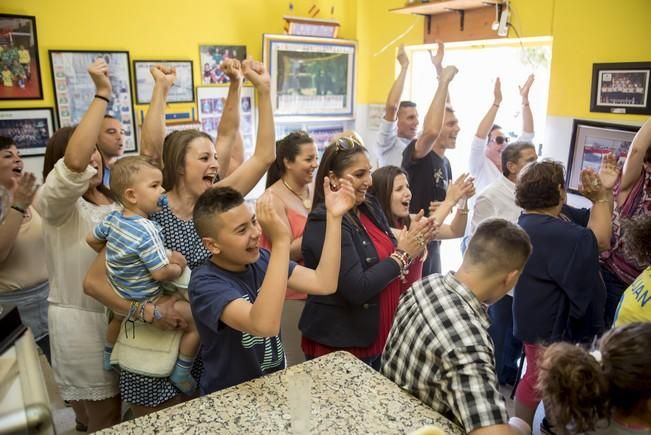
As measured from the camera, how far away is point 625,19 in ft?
9.52

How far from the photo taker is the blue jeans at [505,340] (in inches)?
104

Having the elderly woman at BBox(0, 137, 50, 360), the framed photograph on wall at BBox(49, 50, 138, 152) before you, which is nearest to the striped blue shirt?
the elderly woman at BBox(0, 137, 50, 360)

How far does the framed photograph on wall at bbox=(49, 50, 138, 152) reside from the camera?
3.46 m

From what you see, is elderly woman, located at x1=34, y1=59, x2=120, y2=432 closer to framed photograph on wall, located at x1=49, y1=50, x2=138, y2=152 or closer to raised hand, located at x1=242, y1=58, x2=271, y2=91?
raised hand, located at x1=242, y1=58, x2=271, y2=91

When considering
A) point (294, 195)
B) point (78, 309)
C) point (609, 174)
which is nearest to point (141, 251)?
point (78, 309)

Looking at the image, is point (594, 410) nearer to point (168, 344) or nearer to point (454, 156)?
point (168, 344)

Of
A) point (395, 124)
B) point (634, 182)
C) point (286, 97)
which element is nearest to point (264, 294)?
point (634, 182)

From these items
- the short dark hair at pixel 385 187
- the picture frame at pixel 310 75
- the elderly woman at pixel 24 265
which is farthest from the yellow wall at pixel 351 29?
the short dark hair at pixel 385 187

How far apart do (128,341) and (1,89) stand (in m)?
2.51

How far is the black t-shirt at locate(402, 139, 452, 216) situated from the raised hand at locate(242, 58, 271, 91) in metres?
1.20

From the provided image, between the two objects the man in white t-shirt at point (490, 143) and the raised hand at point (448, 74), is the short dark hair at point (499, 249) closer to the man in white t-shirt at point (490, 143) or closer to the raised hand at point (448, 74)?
the raised hand at point (448, 74)

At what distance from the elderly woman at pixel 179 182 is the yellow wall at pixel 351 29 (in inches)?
71.7

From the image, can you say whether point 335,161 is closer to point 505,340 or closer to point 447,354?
point 447,354

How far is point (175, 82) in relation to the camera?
13.0 ft
